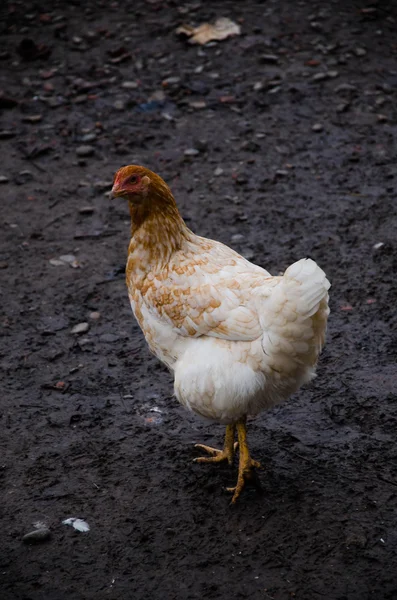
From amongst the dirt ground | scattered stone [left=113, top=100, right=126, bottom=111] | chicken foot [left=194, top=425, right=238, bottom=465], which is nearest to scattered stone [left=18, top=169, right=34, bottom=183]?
the dirt ground

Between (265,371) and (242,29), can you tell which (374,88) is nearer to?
(242,29)

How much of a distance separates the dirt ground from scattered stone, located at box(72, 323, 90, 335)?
0.01 metres

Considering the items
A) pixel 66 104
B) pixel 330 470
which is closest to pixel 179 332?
pixel 330 470

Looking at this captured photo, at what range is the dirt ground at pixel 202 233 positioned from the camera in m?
3.14

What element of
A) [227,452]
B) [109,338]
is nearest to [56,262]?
[109,338]

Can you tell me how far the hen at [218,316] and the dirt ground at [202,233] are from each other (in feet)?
1.21

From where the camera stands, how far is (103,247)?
5.57 m

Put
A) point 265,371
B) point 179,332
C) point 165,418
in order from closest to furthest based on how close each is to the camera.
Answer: point 265,371 < point 179,332 < point 165,418

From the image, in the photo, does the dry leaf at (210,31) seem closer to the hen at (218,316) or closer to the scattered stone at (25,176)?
the scattered stone at (25,176)

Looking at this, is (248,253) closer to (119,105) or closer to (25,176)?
(25,176)

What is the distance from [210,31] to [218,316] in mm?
6123

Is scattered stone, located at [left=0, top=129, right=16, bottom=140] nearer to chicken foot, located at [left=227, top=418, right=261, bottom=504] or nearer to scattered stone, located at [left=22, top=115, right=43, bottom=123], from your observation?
scattered stone, located at [left=22, top=115, right=43, bottom=123]

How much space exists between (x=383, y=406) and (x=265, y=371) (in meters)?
1.19

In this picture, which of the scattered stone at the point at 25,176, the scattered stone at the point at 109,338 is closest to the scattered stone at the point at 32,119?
the scattered stone at the point at 25,176
